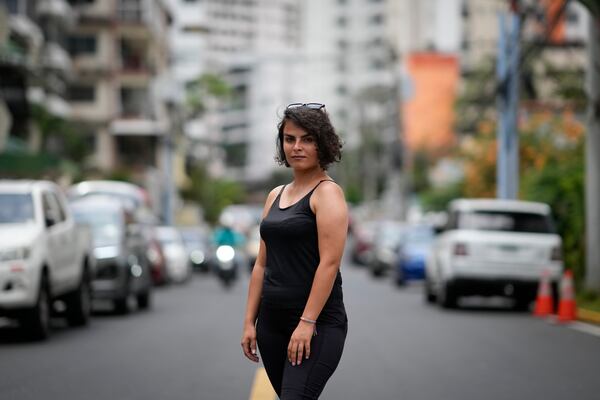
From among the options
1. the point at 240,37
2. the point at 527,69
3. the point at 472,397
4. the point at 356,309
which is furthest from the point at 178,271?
the point at 240,37

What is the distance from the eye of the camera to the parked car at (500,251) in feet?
69.4

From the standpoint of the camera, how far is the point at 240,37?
172375 mm

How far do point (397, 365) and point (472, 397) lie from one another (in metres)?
2.45

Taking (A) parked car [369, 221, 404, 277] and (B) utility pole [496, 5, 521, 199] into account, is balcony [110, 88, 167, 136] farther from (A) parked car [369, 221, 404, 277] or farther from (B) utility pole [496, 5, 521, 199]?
(B) utility pole [496, 5, 521, 199]

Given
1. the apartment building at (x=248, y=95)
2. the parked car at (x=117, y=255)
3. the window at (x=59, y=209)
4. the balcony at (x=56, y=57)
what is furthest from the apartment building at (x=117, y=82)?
the apartment building at (x=248, y=95)

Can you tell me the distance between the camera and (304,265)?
5.61m

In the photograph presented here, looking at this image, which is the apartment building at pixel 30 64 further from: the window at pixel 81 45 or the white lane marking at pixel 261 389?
the white lane marking at pixel 261 389

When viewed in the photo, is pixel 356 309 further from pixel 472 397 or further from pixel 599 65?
pixel 472 397

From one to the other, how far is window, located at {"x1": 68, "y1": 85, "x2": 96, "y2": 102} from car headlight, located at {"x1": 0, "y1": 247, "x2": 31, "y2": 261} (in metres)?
55.1

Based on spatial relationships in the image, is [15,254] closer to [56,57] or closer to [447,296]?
[447,296]

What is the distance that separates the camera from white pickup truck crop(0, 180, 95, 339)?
14.9 metres

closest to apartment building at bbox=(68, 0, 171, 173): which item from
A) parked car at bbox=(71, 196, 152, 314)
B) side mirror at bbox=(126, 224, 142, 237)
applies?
side mirror at bbox=(126, 224, 142, 237)

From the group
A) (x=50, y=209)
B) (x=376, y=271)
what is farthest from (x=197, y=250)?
(x=50, y=209)

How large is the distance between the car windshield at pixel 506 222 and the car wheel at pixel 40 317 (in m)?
8.32
